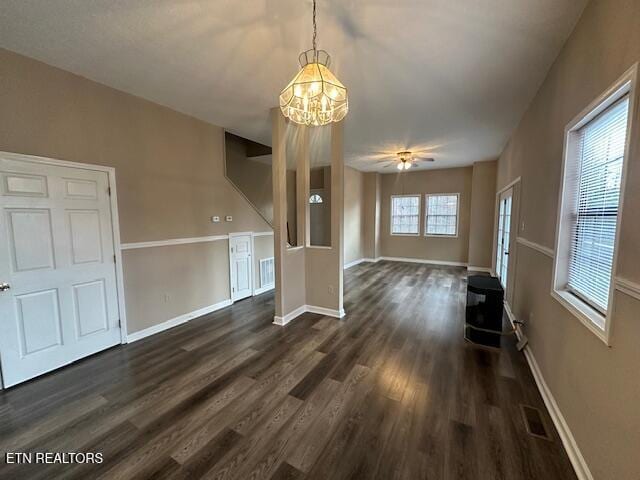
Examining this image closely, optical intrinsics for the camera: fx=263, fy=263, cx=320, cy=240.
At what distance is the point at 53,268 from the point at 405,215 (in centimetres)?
807

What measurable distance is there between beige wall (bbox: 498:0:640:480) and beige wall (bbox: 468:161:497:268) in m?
4.26

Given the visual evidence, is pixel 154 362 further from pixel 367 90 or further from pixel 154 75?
pixel 367 90

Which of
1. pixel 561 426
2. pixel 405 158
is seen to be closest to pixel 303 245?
pixel 561 426

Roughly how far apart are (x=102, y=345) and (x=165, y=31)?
324cm

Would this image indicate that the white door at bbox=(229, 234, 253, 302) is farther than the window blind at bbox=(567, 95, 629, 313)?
Yes

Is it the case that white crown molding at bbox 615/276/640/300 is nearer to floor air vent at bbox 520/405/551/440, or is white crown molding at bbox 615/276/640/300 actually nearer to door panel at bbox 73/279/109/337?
floor air vent at bbox 520/405/551/440

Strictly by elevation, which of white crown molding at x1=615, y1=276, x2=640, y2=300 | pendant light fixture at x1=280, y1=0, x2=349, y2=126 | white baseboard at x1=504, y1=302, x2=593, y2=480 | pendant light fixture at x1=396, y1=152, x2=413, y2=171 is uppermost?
pendant light fixture at x1=396, y1=152, x2=413, y2=171

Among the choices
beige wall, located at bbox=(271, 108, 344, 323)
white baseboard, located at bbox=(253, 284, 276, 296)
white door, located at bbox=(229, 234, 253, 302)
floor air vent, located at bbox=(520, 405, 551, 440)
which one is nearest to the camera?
floor air vent, located at bbox=(520, 405, 551, 440)

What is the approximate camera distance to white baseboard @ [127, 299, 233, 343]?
327 cm

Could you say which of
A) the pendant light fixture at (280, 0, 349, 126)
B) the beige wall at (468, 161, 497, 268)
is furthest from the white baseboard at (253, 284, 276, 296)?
the beige wall at (468, 161, 497, 268)

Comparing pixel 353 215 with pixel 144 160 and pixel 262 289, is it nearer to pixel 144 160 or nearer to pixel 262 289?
pixel 262 289

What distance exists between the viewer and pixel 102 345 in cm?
300

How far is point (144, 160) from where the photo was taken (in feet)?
10.8

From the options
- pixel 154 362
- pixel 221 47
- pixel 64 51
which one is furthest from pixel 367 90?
pixel 154 362
